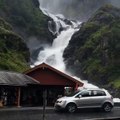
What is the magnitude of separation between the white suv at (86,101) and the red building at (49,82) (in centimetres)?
984

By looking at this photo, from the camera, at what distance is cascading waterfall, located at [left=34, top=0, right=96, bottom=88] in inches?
3802

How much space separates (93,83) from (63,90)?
4156 centimetres

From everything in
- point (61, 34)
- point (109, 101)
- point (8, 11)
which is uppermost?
point (8, 11)

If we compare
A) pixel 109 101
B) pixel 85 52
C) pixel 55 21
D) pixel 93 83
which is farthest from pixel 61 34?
pixel 109 101

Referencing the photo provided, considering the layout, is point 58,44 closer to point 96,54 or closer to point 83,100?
point 96,54

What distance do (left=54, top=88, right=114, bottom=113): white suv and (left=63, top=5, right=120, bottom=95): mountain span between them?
44.4m

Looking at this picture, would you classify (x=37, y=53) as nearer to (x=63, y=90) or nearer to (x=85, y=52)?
(x=85, y=52)

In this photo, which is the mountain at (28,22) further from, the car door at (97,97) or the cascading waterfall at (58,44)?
the car door at (97,97)

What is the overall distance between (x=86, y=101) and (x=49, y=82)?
476 inches

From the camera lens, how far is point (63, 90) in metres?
43.8

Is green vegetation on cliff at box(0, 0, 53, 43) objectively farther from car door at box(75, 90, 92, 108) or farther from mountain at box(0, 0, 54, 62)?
car door at box(75, 90, 92, 108)

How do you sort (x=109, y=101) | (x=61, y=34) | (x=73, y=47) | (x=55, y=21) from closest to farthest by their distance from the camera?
(x=109, y=101) < (x=73, y=47) < (x=61, y=34) < (x=55, y=21)

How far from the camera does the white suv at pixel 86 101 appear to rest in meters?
30.4

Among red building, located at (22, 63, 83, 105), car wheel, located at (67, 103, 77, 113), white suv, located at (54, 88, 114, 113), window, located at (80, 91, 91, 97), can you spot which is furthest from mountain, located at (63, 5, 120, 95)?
car wheel, located at (67, 103, 77, 113)
